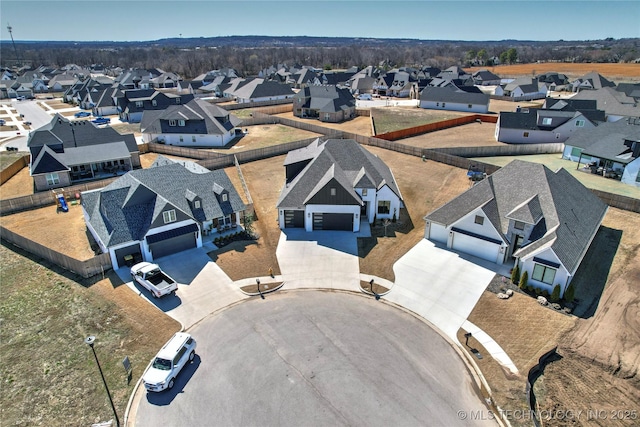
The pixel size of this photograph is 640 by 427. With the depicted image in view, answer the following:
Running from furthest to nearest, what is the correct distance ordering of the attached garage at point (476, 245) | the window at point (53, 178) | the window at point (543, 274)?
the window at point (53, 178) < the attached garage at point (476, 245) < the window at point (543, 274)

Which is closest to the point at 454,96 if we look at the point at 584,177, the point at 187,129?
the point at 584,177

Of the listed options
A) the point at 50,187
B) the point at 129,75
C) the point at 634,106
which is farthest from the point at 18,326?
the point at 129,75

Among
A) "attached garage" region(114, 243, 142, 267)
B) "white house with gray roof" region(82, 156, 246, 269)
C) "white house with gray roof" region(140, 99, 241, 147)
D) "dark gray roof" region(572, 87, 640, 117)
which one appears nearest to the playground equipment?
"white house with gray roof" region(82, 156, 246, 269)

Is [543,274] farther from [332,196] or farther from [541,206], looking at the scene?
[332,196]

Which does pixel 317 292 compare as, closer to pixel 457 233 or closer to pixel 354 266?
pixel 354 266

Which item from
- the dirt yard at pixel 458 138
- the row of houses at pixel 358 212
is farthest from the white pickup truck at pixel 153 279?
the dirt yard at pixel 458 138

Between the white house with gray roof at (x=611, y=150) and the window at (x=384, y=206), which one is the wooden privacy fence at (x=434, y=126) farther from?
the window at (x=384, y=206)
